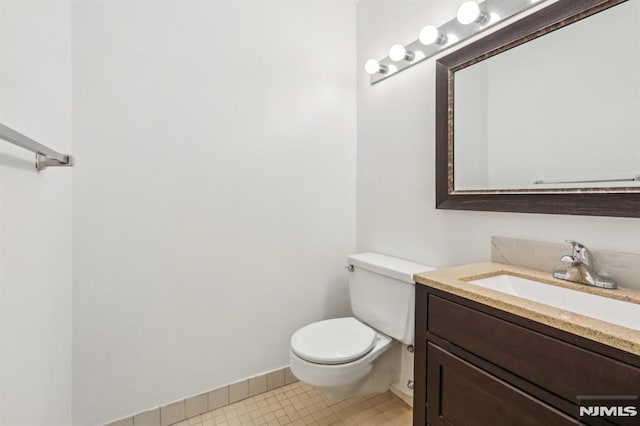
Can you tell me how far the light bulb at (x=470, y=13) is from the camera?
1195 millimetres

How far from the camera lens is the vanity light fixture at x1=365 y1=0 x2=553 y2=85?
3.86 feet

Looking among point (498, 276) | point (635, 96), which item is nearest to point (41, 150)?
point (498, 276)

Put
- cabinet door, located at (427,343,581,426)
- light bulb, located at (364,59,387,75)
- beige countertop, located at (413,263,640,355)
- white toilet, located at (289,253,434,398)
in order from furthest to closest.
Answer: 1. light bulb, located at (364,59,387,75)
2. white toilet, located at (289,253,434,398)
3. cabinet door, located at (427,343,581,426)
4. beige countertop, located at (413,263,640,355)

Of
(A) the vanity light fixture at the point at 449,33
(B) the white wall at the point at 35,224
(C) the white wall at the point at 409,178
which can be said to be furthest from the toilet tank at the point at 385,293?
(B) the white wall at the point at 35,224

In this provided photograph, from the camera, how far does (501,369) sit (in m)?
0.83

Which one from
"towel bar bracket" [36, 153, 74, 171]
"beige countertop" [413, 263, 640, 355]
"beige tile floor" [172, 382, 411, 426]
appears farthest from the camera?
"beige tile floor" [172, 382, 411, 426]

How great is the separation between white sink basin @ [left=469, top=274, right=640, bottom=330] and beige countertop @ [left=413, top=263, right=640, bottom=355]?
0.05 ft

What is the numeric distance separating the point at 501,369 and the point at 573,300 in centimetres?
35

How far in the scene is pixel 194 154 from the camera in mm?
1525

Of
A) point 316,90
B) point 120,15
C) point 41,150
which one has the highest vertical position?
point 120,15

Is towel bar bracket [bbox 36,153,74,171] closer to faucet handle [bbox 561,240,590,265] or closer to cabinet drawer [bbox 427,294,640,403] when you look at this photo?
cabinet drawer [bbox 427,294,640,403]

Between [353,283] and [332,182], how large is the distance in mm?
644

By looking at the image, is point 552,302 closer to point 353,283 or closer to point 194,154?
point 353,283

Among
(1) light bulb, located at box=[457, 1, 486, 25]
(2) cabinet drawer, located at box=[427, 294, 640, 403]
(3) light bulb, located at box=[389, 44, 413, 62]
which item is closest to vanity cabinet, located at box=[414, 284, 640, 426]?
(2) cabinet drawer, located at box=[427, 294, 640, 403]
